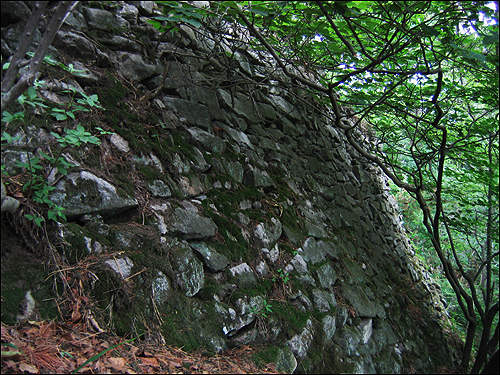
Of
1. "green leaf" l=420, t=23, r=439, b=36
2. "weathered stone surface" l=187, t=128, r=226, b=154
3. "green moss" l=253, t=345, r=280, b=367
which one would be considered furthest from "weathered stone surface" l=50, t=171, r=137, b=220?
"green leaf" l=420, t=23, r=439, b=36

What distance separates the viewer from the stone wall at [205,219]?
210cm

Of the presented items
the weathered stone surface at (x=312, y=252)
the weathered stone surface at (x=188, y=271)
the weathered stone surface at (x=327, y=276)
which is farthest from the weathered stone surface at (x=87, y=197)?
the weathered stone surface at (x=327, y=276)

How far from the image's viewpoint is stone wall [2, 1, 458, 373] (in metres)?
2.10

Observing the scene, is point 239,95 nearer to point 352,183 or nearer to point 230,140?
point 230,140

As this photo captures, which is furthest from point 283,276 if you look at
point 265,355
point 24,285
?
point 24,285

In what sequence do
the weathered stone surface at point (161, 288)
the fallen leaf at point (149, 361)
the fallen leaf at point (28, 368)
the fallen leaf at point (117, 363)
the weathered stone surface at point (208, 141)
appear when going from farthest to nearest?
1. the weathered stone surface at point (208, 141)
2. the weathered stone surface at point (161, 288)
3. the fallen leaf at point (149, 361)
4. the fallen leaf at point (117, 363)
5. the fallen leaf at point (28, 368)

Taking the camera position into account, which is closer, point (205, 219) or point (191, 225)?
point (191, 225)

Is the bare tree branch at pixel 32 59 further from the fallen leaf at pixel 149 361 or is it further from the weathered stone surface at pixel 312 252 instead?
the weathered stone surface at pixel 312 252

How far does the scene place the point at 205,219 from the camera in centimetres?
280

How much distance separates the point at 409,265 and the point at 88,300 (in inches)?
230

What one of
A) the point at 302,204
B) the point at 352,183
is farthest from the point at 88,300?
the point at 352,183

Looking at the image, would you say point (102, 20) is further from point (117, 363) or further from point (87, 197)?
point (117, 363)

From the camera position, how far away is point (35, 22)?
1.49 metres

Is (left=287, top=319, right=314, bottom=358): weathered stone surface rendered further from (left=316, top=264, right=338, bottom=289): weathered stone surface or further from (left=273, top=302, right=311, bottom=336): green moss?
(left=316, top=264, right=338, bottom=289): weathered stone surface
